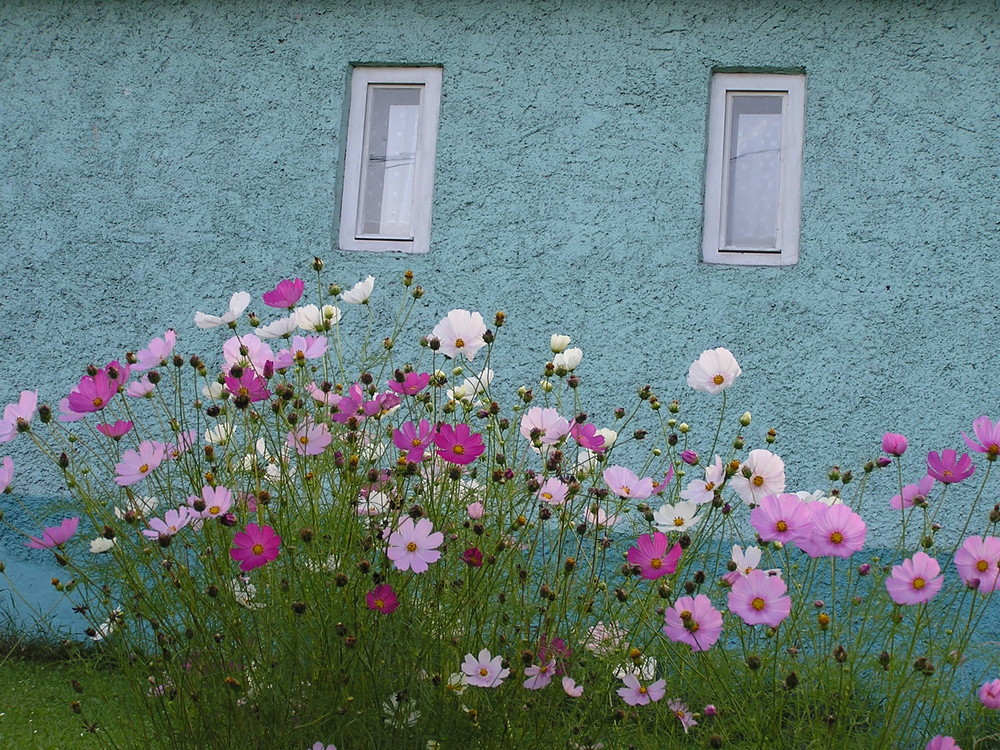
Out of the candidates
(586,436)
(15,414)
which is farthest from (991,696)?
(15,414)

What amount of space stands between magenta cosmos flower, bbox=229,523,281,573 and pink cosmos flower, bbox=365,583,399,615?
0.64 ft

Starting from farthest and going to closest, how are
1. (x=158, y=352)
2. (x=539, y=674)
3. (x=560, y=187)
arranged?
(x=560, y=187) < (x=158, y=352) < (x=539, y=674)

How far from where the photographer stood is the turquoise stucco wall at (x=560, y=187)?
4613 millimetres

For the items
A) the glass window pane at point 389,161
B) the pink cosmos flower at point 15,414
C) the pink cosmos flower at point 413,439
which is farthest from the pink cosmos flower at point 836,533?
the glass window pane at point 389,161

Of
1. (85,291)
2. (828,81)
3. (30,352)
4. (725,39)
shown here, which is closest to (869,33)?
(828,81)

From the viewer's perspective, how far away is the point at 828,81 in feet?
15.9

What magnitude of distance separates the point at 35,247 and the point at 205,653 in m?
3.69

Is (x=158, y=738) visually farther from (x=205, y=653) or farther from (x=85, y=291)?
(x=85, y=291)

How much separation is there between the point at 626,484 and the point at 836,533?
0.51 meters

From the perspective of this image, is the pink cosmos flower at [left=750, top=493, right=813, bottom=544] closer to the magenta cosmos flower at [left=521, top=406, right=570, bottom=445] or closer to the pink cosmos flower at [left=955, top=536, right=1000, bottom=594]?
the pink cosmos flower at [left=955, top=536, right=1000, bottom=594]

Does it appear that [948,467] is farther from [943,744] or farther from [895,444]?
[943,744]

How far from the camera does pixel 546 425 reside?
2.18m

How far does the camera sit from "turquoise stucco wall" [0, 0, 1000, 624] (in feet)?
15.1

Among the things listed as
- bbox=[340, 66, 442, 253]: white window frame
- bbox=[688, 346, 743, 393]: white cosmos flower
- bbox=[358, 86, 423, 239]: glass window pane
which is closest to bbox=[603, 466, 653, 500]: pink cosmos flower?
bbox=[688, 346, 743, 393]: white cosmos flower
